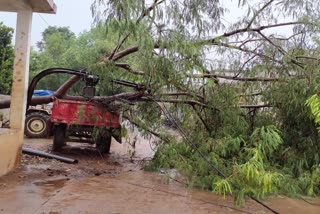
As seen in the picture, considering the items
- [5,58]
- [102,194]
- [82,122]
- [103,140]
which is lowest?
[102,194]

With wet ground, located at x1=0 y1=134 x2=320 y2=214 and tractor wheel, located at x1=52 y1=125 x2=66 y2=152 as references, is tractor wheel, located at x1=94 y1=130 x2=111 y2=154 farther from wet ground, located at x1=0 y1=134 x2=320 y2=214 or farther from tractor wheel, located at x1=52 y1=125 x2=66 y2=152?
wet ground, located at x1=0 y1=134 x2=320 y2=214

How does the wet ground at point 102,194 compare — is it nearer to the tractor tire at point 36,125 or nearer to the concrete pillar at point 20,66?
the concrete pillar at point 20,66

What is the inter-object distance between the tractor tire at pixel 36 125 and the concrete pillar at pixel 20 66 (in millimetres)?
5961

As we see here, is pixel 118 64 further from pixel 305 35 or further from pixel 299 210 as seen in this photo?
pixel 299 210

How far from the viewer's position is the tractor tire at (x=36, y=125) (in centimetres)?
1434

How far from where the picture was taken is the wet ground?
610cm

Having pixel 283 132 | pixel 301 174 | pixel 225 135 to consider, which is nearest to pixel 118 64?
pixel 225 135

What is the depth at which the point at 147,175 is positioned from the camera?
8.95 meters

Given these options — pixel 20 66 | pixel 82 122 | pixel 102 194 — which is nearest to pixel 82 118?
pixel 82 122

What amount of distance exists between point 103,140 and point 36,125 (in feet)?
13.2

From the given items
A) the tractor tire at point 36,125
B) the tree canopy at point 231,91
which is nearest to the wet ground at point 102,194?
the tree canopy at point 231,91

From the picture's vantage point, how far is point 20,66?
8.41 m

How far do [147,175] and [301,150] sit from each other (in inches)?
123

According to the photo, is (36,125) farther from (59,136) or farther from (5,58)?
(5,58)
